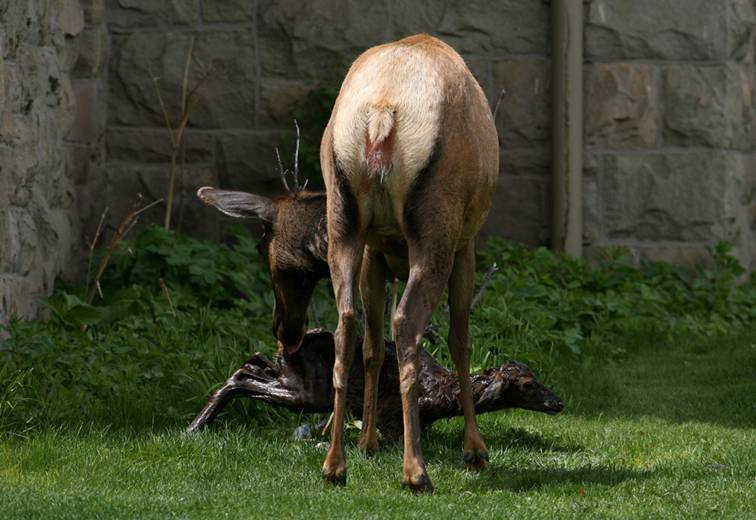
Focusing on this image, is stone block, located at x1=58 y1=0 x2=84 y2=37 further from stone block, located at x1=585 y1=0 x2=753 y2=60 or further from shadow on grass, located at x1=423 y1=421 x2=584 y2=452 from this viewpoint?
shadow on grass, located at x1=423 y1=421 x2=584 y2=452

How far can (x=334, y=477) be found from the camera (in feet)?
17.2

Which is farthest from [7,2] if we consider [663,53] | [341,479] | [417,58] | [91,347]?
[663,53]

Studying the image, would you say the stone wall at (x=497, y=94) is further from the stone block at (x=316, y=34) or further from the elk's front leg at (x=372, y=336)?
the elk's front leg at (x=372, y=336)

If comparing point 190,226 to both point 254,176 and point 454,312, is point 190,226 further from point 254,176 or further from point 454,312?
point 454,312

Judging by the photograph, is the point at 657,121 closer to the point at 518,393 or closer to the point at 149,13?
the point at 149,13

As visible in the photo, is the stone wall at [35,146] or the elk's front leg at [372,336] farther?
the stone wall at [35,146]

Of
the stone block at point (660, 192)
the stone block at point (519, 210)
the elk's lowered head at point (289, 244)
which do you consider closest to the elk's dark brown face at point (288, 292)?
the elk's lowered head at point (289, 244)

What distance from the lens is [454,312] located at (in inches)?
230

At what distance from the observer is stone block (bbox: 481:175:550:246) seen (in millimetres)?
10391

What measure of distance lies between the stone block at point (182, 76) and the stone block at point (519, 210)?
1.95m

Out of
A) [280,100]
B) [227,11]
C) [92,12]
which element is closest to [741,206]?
[280,100]

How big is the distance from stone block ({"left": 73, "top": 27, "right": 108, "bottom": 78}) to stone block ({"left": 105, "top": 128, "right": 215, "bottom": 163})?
0.56 meters

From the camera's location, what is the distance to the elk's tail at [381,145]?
5.07 m

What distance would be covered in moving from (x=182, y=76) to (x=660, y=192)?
3.68 metres
